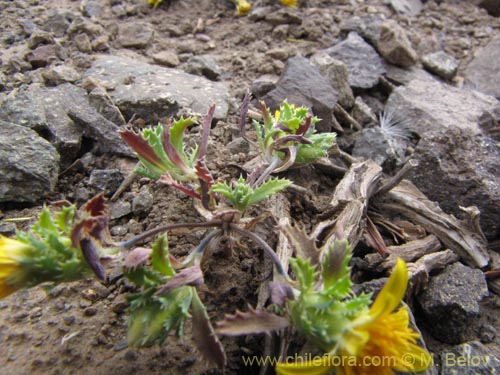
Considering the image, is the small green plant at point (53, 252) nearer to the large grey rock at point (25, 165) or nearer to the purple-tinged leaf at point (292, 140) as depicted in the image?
the large grey rock at point (25, 165)

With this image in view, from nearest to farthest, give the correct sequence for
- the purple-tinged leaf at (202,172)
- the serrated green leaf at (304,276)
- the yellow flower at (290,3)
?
1. the serrated green leaf at (304,276)
2. the purple-tinged leaf at (202,172)
3. the yellow flower at (290,3)

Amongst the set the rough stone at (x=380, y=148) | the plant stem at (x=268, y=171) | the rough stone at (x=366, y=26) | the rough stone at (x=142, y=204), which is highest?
the rough stone at (x=366, y=26)

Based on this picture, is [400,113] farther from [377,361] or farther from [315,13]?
[377,361]

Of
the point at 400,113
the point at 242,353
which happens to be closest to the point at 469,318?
the point at 242,353

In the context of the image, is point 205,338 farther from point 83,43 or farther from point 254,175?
point 83,43

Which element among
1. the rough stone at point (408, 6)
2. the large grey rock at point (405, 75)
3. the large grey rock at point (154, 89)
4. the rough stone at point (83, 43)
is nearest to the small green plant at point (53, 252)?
the large grey rock at point (154, 89)

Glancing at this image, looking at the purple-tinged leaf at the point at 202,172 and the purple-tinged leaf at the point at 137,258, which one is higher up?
the purple-tinged leaf at the point at 202,172

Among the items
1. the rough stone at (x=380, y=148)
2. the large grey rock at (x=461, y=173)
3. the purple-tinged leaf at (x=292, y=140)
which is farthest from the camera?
the rough stone at (x=380, y=148)
